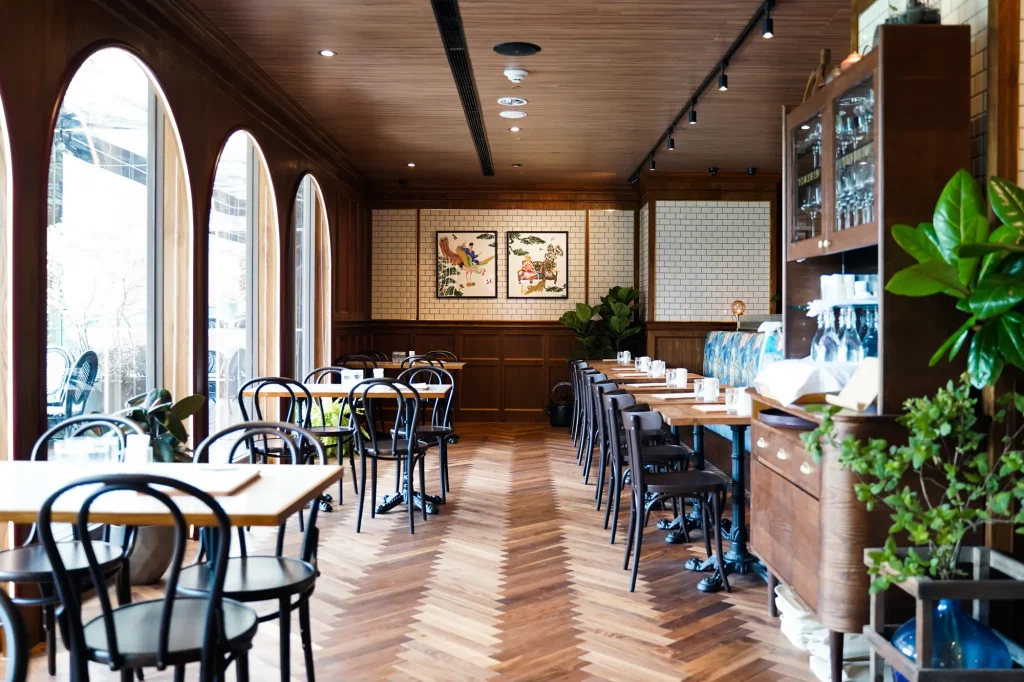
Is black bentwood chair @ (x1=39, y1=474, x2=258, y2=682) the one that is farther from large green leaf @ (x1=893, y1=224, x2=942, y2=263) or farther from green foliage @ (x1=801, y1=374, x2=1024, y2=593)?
large green leaf @ (x1=893, y1=224, x2=942, y2=263)

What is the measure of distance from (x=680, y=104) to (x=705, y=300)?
3.82 metres

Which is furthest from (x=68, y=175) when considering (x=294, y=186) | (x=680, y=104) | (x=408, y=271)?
(x=408, y=271)

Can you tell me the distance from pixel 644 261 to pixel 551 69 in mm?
4994

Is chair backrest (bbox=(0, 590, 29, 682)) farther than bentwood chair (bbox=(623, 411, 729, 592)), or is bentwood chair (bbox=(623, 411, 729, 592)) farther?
bentwood chair (bbox=(623, 411, 729, 592))

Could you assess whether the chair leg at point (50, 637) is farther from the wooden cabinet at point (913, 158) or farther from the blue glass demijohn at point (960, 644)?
the wooden cabinet at point (913, 158)

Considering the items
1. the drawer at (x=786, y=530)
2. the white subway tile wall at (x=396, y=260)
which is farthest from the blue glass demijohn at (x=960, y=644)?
the white subway tile wall at (x=396, y=260)

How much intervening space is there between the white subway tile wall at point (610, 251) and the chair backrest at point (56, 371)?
775 cm

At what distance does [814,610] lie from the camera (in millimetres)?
2787

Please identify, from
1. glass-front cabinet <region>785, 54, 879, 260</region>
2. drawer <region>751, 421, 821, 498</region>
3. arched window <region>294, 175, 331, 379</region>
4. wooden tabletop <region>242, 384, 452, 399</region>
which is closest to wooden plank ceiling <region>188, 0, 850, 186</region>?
Result: arched window <region>294, 175, 331, 379</region>

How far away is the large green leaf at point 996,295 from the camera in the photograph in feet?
6.98

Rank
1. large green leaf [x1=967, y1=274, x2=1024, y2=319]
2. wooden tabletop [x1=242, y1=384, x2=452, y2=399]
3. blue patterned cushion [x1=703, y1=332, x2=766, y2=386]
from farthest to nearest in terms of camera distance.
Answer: blue patterned cushion [x1=703, y1=332, x2=766, y2=386] < wooden tabletop [x1=242, y1=384, x2=452, y2=399] < large green leaf [x1=967, y1=274, x2=1024, y2=319]

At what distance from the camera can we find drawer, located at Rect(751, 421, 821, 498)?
2.86m

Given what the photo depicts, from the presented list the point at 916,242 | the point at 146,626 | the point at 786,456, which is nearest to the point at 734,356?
the point at 786,456

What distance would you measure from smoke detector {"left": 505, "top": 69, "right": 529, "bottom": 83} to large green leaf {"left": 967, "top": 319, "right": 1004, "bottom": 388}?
4292mm
